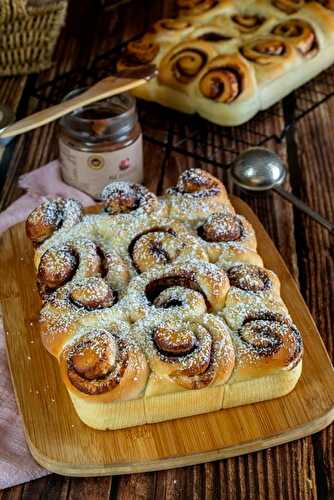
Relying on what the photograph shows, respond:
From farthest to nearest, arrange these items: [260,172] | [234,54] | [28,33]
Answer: [28,33], [234,54], [260,172]

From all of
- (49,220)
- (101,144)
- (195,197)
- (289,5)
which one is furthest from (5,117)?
(289,5)

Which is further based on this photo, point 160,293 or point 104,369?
point 160,293

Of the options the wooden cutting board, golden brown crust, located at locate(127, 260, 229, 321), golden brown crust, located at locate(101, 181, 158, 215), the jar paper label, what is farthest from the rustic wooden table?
golden brown crust, located at locate(101, 181, 158, 215)

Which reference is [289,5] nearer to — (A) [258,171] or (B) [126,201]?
(A) [258,171]

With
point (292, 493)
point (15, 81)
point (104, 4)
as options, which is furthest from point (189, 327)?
point (104, 4)

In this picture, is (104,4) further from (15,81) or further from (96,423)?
(96,423)

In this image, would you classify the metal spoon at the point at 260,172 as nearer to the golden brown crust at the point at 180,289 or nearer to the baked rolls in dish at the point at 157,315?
Result: the baked rolls in dish at the point at 157,315

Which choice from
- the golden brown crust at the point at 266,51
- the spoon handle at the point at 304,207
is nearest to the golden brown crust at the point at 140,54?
the golden brown crust at the point at 266,51
